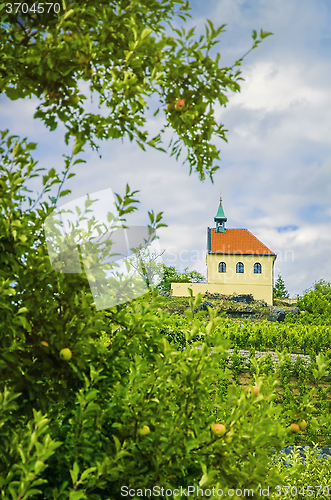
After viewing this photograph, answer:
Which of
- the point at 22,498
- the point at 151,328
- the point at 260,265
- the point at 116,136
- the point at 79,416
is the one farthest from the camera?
the point at 260,265

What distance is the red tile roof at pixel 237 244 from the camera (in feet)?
107

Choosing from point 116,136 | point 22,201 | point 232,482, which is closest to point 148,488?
point 232,482

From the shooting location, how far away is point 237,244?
108 ft

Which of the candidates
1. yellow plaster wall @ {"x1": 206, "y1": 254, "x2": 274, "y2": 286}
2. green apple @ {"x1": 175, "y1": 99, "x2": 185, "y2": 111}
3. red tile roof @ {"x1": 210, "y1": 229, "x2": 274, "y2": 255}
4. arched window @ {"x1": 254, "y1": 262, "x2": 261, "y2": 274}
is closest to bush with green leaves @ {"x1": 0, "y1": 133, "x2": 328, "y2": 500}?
green apple @ {"x1": 175, "y1": 99, "x2": 185, "y2": 111}

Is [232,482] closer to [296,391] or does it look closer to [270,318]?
[296,391]

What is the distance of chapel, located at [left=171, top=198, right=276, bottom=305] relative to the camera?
104 ft

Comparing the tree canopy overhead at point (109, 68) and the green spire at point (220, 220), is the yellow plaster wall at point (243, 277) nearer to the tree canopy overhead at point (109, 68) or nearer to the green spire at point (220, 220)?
the green spire at point (220, 220)

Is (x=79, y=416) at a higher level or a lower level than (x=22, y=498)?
higher

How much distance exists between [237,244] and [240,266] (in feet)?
6.47

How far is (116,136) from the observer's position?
6.19 feet

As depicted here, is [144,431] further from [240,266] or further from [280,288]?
[280,288]

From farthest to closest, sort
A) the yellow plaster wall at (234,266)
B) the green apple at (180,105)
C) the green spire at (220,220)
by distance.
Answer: the green spire at (220,220)
the yellow plaster wall at (234,266)
the green apple at (180,105)

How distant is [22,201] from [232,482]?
1688 millimetres

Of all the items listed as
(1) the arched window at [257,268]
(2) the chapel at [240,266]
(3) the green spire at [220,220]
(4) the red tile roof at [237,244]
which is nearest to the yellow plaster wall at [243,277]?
(2) the chapel at [240,266]
